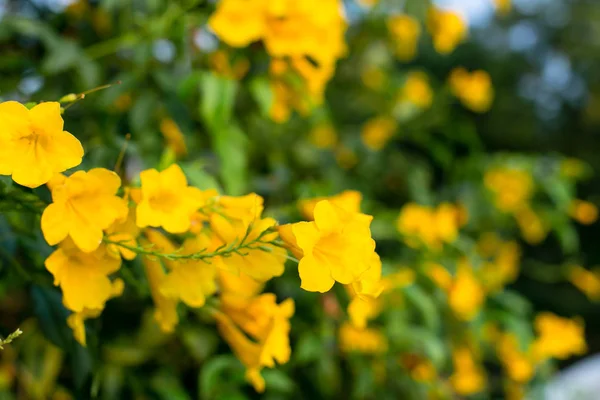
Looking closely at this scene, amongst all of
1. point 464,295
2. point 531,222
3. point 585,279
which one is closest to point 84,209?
point 464,295

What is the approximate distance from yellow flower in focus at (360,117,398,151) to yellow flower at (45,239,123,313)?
1.23 meters

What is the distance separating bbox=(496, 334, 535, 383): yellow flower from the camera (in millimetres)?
1634

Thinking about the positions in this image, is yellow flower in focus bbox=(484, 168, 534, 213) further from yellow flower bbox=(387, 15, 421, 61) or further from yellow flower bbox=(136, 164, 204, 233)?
yellow flower bbox=(136, 164, 204, 233)

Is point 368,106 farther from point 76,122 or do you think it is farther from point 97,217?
point 97,217

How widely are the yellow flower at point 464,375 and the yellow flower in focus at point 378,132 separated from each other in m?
0.59

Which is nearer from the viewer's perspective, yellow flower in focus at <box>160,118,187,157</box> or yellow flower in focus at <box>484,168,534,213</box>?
yellow flower in focus at <box>160,118,187,157</box>

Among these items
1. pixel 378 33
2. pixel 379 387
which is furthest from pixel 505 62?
pixel 379 387

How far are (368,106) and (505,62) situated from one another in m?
4.94

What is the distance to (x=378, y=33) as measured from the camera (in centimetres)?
188

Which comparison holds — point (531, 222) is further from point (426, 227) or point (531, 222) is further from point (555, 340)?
point (426, 227)

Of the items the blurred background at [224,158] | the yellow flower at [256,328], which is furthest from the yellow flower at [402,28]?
the yellow flower at [256,328]

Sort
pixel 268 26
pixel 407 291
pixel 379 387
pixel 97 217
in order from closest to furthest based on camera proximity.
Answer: pixel 97 217
pixel 268 26
pixel 407 291
pixel 379 387

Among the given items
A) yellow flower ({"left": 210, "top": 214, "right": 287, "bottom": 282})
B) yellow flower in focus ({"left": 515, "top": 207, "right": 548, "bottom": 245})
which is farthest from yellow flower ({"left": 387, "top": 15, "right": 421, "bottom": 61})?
yellow flower ({"left": 210, "top": 214, "right": 287, "bottom": 282})

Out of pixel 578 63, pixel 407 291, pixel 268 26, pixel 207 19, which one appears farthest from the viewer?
pixel 578 63
